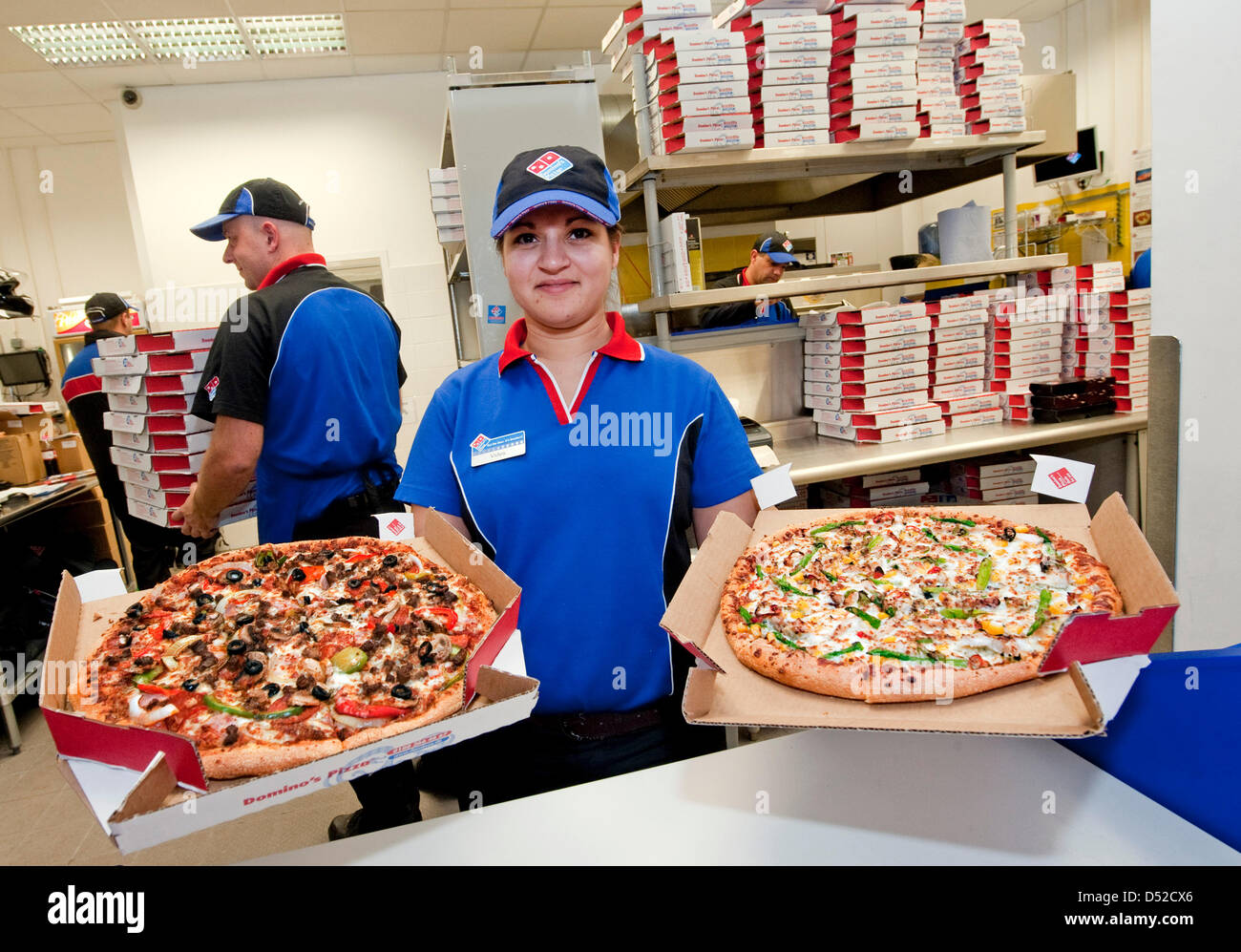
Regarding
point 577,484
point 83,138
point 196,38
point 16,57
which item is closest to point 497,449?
point 577,484

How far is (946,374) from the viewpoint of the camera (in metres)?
3.33

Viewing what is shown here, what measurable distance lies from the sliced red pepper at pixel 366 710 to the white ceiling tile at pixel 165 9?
5212 millimetres

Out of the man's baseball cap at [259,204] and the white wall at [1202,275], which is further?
the man's baseball cap at [259,204]

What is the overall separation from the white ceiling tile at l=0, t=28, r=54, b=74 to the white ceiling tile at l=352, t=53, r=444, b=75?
2.05m

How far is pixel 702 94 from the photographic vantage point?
9.36 ft

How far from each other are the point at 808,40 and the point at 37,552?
16.3ft

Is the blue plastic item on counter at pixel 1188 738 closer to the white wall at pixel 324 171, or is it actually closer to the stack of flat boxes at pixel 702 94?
the stack of flat boxes at pixel 702 94

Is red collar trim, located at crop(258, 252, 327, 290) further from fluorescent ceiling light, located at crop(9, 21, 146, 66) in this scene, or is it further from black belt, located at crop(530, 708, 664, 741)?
fluorescent ceiling light, located at crop(9, 21, 146, 66)

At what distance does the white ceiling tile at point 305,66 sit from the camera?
543cm

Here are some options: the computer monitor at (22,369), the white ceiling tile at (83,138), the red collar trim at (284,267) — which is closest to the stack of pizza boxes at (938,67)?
the red collar trim at (284,267)

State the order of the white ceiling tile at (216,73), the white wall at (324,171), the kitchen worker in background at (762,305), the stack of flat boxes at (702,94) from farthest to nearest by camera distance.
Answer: the white wall at (324,171), the white ceiling tile at (216,73), the kitchen worker in background at (762,305), the stack of flat boxes at (702,94)

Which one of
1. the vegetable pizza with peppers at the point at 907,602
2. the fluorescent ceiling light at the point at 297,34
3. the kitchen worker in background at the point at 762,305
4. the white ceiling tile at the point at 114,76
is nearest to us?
the vegetable pizza with peppers at the point at 907,602

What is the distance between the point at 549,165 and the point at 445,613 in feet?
2.90

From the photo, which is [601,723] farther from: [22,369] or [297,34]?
[22,369]
